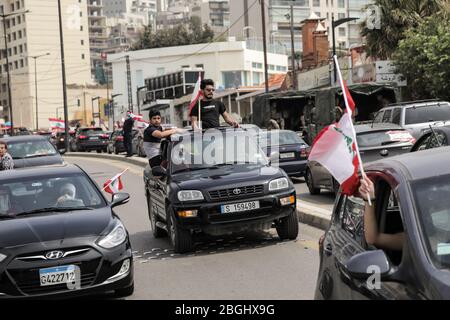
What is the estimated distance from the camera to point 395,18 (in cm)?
3509

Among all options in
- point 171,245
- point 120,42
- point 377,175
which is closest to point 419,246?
point 377,175

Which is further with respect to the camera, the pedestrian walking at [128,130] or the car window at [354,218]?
the pedestrian walking at [128,130]

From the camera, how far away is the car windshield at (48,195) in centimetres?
827

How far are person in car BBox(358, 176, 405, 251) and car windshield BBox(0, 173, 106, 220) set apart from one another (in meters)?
4.47

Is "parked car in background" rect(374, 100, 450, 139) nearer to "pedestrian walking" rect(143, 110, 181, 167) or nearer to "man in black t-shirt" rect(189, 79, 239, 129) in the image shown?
"man in black t-shirt" rect(189, 79, 239, 129)

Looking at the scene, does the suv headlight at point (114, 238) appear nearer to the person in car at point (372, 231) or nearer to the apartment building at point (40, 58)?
the person in car at point (372, 231)

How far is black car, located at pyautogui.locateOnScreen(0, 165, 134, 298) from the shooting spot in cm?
687

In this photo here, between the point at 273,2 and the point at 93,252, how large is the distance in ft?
320

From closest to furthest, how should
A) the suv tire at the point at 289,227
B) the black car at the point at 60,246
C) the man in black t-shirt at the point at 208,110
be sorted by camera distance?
the black car at the point at 60,246 < the suv tire at the point at 289,227 < the man in black t-shirt at the point at 208,110

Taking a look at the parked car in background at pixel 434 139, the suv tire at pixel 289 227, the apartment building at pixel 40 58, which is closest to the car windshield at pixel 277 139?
the parked car in background at pixel 434 139

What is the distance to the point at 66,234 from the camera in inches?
285

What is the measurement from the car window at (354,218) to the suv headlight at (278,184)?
4936mm

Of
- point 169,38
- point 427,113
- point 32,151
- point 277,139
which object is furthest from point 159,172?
point 169,38

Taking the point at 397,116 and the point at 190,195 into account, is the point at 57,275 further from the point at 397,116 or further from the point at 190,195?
the point at 397,116
